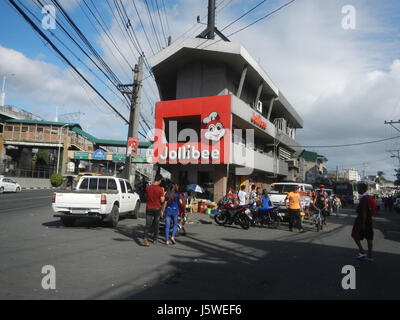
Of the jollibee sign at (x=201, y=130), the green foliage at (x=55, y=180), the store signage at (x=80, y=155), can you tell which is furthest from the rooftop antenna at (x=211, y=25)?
the store signage at (x=80, y=155)

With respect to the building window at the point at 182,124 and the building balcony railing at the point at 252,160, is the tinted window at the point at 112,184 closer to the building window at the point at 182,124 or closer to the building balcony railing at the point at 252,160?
the building balcony railing at the point at 252,160

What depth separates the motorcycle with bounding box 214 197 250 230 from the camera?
13.5 m

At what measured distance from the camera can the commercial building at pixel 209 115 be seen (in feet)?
68.9

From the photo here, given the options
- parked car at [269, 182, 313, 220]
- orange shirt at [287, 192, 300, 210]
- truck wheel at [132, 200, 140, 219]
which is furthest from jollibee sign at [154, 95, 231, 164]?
orange shirt at [287, 192, 300, 210]

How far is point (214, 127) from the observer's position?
21.1 m

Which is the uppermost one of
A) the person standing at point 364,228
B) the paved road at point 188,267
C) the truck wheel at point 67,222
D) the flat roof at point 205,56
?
the flat roof at point 205,56

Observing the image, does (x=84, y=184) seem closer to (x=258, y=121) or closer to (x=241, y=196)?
(x=241, y=196)

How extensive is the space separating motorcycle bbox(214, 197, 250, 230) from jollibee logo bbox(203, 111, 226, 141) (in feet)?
22.7

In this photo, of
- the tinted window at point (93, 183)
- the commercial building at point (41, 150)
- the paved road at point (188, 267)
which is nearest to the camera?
the paved road at point (188, 267)

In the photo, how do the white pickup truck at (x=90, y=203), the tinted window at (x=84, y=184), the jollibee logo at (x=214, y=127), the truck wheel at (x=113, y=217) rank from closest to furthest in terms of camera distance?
the white pickup truck at (x=90, y=203) < the truck wheel at (x=113, y=217) < the tinted window at (x=84, y=184) < the jollibee logo at (x=214, y=127)

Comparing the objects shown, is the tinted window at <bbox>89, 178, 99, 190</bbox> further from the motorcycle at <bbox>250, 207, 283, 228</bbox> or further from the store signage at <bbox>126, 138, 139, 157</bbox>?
the motorcycle at <bbox>250, 207, 283, 228</bbox>

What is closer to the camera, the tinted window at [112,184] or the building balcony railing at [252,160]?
the tinted window at [112,184]

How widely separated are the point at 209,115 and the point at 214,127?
94 cm

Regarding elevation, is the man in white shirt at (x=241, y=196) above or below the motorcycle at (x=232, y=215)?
above
